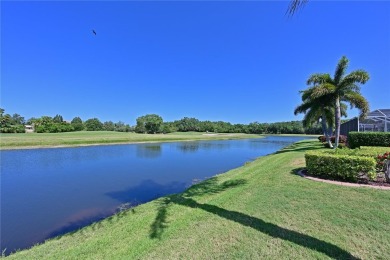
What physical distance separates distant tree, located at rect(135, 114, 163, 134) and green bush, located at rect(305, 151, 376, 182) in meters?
81.0

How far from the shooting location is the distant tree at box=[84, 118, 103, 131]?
99312mm

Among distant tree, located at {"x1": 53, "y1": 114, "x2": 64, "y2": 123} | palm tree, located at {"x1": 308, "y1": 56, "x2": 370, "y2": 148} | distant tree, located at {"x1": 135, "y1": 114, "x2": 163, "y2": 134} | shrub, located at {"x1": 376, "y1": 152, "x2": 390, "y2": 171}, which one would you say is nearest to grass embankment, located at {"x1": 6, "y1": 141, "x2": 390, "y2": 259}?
shrub, located at {"x1": 376, "y1": 152, "x2": 390, "y2": 171}

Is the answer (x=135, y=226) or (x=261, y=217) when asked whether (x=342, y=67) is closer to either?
(x=261, y=217)

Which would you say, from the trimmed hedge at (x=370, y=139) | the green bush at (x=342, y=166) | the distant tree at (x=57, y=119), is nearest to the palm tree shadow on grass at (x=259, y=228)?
the green bush at (x=342, y=166)

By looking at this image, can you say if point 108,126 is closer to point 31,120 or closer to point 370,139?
point 31,120

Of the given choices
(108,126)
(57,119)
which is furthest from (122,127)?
(57,119)

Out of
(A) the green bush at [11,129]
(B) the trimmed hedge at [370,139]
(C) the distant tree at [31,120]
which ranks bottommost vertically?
(B) the trimmed hedge at [370,139]

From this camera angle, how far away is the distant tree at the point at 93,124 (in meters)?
99.3

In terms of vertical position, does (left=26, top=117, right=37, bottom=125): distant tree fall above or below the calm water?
above

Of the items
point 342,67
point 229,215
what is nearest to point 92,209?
point 229,215

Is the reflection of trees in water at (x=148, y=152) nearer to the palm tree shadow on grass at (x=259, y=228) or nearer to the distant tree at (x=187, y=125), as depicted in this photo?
the palm tree shadow on grass at (x=259, y=228)

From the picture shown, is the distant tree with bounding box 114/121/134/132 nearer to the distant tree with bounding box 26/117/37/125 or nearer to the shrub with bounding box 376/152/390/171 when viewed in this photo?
the distant tree with bounding box 26/117/37/125

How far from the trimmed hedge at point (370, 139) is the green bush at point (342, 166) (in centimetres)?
1091

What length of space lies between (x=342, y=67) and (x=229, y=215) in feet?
51.3
